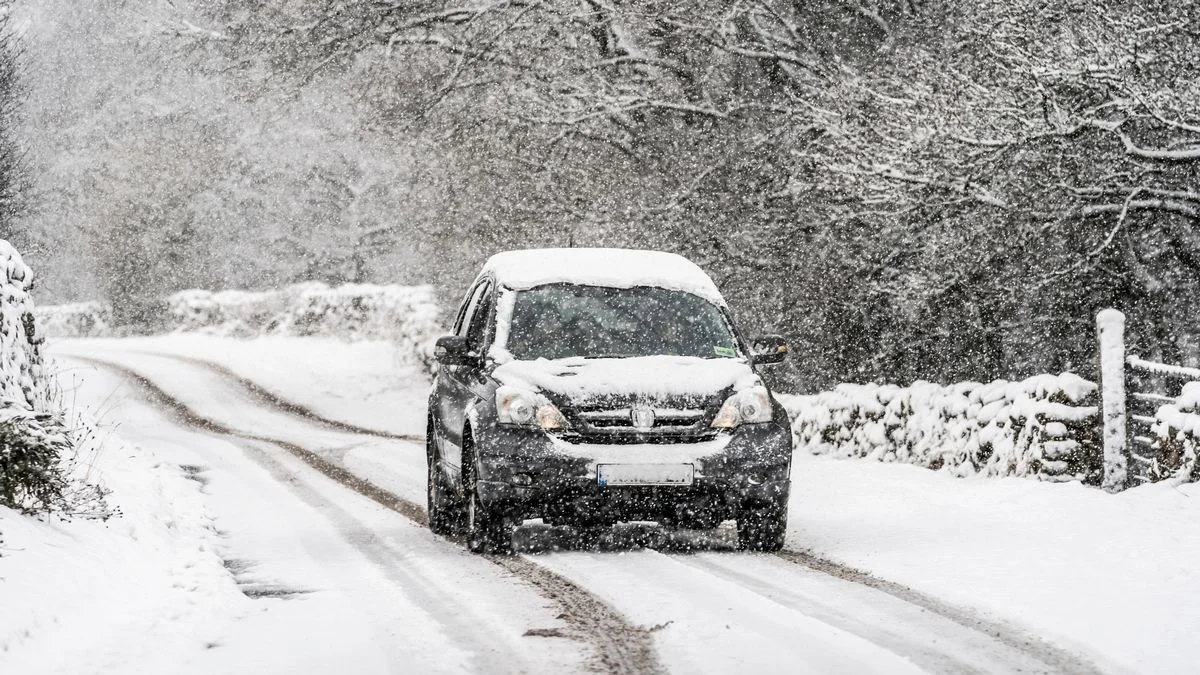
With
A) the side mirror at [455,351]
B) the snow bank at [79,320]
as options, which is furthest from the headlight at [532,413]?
the snow bank at [79,320]

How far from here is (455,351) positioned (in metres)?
10.4

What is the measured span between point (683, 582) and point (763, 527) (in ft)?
4.99

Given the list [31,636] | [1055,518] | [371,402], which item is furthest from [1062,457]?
[371,402]

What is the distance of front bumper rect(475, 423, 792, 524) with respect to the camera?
9.27 meters

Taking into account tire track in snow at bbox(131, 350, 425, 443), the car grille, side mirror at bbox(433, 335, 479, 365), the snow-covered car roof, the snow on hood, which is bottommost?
tire track in snow at bbox(131, 350, 425, 443)

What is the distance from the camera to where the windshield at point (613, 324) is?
10.2 m

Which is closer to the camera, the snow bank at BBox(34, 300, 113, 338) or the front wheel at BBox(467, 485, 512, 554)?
the front wheel at BBox(467, 485, 512, 554)

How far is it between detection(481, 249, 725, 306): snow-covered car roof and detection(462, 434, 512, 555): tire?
147 cm

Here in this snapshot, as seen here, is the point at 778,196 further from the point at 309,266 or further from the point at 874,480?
the point at 309,266

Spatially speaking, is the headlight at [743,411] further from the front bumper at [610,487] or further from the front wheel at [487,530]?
the front wheel at [487,530]

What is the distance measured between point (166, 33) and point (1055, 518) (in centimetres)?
2000

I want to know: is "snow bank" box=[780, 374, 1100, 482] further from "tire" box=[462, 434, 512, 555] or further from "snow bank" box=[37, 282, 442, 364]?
"snow bank" box=[37, 282, 442, 364]

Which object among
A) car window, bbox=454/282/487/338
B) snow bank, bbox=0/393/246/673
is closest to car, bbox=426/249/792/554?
car window, bbox=454/282/487/338

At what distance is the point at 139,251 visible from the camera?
53.3 m
